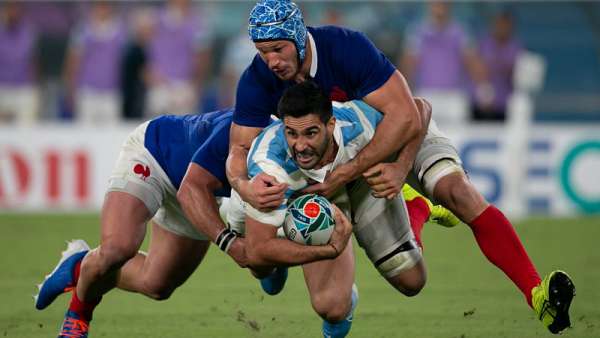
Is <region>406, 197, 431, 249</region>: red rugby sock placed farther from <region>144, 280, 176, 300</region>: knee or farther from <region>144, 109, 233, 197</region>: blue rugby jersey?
<region>144, 280, 176, 300</region>: knee

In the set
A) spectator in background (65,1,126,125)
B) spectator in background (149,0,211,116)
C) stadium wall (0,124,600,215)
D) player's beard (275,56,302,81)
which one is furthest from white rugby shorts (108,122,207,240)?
spectator in background (65,1,126,125)

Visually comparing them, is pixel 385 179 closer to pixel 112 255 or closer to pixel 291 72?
pixel 291 72

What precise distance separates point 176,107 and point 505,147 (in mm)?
4535

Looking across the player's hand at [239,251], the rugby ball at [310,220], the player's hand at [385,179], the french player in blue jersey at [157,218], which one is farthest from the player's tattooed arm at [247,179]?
the player's hand at [385,179]

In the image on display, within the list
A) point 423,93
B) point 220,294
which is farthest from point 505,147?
point 220,294

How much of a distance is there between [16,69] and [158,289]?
967 centimetres

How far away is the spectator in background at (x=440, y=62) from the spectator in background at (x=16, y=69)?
511 cm

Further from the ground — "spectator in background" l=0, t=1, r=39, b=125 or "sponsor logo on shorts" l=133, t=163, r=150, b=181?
"sponsor logo on shorts" l=133, t=163, r=150, b=181

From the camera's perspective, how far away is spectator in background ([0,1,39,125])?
55.6 ft

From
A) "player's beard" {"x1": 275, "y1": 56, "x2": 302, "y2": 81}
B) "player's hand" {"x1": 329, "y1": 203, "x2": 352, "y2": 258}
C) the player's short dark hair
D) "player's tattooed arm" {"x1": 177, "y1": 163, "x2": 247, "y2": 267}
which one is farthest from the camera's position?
"player's tattooed arm" {"x1": 177, "y1": 163, "x2": 247, "y2": 267}

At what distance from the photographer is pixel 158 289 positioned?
8148 millimetres

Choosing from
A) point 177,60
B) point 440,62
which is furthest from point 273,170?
point 177,60

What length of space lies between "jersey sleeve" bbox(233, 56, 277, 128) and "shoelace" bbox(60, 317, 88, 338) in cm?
155

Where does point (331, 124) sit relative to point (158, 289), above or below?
above
